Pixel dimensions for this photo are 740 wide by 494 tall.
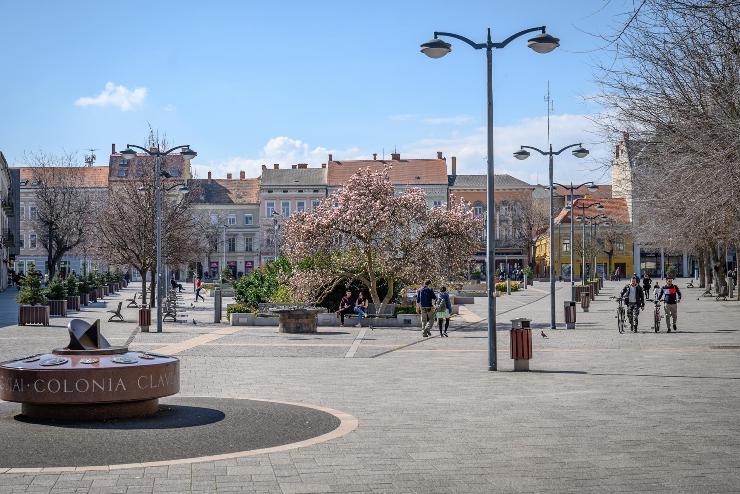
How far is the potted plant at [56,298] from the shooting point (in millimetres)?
40750

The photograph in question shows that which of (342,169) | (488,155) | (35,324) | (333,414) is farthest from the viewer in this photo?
(342,169)

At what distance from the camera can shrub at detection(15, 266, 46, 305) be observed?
35.1 metres

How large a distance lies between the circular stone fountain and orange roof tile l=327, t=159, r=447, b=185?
102 meters

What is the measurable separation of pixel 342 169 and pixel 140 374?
10530 cm

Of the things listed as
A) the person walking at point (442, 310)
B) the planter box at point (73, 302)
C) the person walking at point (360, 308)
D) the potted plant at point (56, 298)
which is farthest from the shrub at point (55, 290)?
the person walking at point (442, 310)

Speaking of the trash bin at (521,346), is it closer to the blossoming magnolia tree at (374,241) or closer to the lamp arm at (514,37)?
the lamp arm at (514,37)

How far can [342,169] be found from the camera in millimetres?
116750

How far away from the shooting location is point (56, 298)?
4128cm

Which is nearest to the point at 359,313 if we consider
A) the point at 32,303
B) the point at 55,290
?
the point at 32,303

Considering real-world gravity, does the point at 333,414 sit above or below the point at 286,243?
below

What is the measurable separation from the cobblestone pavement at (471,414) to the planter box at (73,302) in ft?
60.9

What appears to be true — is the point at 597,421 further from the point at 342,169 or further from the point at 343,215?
the point at 342,169

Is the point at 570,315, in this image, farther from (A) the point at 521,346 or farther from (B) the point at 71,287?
(B) the point at 71,287

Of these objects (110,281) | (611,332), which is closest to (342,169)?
(110,281)
